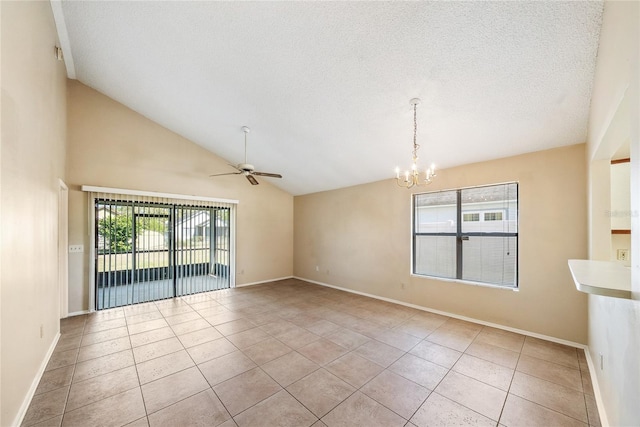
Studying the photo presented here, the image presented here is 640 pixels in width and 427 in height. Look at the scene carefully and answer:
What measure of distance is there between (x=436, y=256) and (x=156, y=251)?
5672 millimetres

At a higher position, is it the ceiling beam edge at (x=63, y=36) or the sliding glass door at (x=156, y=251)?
the ceiling beam edge at (x=63, y=36)

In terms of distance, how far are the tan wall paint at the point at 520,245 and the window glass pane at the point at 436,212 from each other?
0.19 m

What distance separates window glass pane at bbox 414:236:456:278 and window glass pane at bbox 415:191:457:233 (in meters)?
0.18

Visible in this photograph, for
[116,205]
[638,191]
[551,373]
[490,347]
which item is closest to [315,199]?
[116,205]

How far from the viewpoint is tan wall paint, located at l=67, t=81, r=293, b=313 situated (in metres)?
4.39

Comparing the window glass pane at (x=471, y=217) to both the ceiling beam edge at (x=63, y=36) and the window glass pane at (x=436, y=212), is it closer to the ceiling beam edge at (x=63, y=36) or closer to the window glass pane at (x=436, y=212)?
the window glass pane at (x=436, y=212)

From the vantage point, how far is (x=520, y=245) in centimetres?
360

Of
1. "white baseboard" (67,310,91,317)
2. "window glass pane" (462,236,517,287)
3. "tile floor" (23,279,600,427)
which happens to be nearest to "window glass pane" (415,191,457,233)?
"window glass pane" (462,236,517,287)

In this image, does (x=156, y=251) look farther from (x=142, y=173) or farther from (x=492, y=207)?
(x=492, y=207)

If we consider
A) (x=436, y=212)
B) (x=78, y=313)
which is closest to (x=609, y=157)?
(x=436, y=212)

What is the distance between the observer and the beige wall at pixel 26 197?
180 centimetres

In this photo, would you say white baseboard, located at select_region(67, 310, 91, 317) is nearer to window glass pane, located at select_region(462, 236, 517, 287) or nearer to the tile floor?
the tile floor

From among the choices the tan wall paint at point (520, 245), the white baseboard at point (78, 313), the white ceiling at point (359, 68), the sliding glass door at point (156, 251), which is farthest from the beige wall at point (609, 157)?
the white baseboard at point (78, 313)

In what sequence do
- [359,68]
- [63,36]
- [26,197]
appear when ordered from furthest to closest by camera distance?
[63,36] < [359,68] < [26,197]
